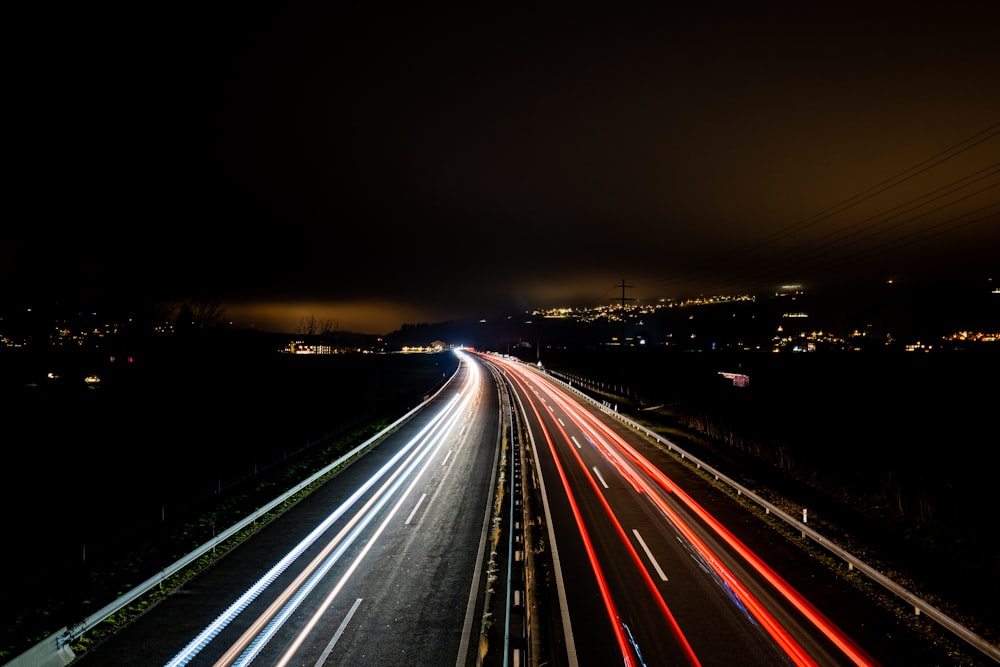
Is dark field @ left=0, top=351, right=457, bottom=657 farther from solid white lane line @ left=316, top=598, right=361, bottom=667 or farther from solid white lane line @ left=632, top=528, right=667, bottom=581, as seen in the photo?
solid white lane line @ left=632, top=528, right=667, bottom=581

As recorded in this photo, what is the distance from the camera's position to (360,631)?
10.2 m

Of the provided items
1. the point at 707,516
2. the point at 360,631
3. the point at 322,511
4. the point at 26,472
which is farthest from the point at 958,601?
the point at 26,472

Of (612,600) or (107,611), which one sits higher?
(107,611)

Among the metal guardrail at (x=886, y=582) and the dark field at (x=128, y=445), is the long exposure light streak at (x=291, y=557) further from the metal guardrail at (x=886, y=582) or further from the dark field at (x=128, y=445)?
the metal guardrail at (x=886, y=582)

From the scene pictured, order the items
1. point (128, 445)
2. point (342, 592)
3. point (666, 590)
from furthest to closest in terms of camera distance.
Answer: point (128, 445)
point (666, 590)
point (342, 592)

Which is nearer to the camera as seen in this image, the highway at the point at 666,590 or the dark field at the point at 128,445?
the highway at the point at 666,590

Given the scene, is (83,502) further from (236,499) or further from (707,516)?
(707,516)

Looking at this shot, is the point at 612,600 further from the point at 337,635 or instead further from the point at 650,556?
the point at 337,635

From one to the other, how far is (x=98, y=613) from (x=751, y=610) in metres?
15.1

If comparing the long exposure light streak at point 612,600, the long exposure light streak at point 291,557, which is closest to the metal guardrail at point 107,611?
the long exposure light streak at point 291,557

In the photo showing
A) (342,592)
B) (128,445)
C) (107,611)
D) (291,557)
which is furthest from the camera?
(128,445)

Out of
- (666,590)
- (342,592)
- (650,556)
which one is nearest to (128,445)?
(342,592)

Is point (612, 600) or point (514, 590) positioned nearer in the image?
point (612, 600)

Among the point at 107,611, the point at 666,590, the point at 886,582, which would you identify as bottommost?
the point at 666,590
